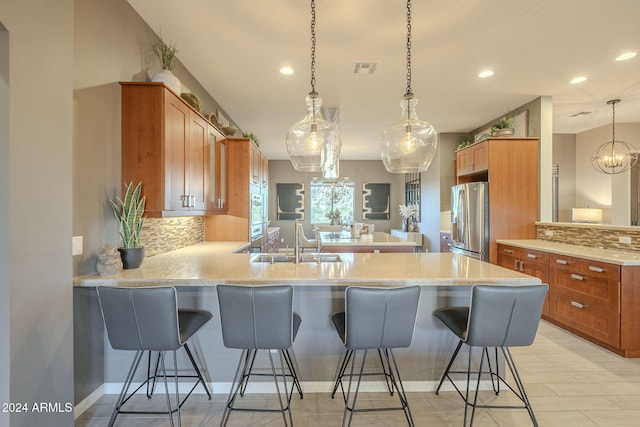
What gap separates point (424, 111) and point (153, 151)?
4.14 m

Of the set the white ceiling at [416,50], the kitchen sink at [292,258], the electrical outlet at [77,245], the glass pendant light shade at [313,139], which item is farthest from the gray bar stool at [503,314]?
the electrical outlet at [77,245]

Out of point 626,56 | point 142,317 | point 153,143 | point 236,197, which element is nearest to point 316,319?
point 142,317

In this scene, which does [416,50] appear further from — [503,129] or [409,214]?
[409,214]

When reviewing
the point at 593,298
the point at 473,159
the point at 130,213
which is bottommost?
the point at 593,298

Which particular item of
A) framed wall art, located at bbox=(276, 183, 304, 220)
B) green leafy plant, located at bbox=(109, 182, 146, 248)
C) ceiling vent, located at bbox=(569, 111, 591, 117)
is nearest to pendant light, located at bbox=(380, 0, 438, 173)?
green leafy plant, located at bbox=(109, 182, 146, 248)

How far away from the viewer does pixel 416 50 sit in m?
3.15

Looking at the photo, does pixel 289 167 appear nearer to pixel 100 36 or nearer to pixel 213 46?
pixel 213 46

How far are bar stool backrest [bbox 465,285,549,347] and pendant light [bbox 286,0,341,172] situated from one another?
4.47ft

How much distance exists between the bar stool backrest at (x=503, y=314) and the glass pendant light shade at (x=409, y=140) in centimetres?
108

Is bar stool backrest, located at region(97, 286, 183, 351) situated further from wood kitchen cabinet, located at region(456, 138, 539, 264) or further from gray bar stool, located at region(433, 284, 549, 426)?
wood kitchen cabinet, located at region(456, 138, 539, 264)

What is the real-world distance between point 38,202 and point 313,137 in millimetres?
1622

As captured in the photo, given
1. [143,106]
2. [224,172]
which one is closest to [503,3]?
[143,106]

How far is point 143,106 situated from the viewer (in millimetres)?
2414

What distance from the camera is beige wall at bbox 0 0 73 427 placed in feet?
4.95
